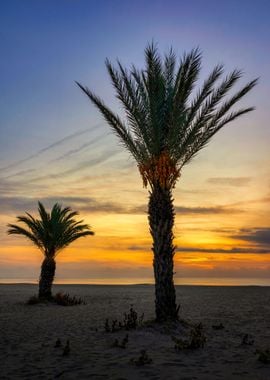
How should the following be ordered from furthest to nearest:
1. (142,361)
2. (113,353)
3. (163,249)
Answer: (163,249) < (113,353) < (142,361)

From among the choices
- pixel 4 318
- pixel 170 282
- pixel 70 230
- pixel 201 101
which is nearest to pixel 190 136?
pixel 201 101

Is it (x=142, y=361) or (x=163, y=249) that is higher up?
(x=163, y=249)

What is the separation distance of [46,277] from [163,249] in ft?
42.0

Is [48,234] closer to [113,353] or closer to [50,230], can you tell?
[50,230]

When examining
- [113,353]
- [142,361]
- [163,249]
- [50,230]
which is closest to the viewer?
[142,361]

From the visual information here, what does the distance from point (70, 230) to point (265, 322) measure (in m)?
12.5

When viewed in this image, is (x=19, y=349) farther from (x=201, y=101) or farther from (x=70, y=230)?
(x=70, y=230)

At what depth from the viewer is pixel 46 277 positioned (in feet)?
82.0

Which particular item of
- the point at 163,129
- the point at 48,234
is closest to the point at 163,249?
the point at 163,129

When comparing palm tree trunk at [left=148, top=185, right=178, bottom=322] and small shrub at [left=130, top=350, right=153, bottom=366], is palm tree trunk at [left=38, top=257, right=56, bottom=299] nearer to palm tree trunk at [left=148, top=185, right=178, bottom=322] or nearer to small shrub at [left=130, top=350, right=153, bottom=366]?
palm tree trunk at [left=148, top=185, right=178, bottom=322]

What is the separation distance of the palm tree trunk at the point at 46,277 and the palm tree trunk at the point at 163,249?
1229cm

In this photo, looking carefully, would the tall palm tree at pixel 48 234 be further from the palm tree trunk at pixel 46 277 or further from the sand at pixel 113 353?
the sand at pixel 113 353

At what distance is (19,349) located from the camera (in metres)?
10.7

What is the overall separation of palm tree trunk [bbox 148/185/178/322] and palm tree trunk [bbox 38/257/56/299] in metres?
12.3
